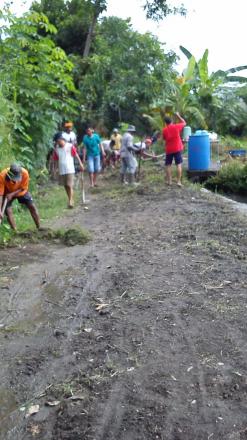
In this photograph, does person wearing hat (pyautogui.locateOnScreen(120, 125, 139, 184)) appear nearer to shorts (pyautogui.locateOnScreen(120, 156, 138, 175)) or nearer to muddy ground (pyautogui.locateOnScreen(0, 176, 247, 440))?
shorts (pyautogui.locateOnScreen(120, 156, 138, 175))

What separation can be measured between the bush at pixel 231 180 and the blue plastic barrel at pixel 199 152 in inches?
16.9

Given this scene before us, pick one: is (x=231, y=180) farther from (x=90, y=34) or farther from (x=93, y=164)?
(x=90, y=34)

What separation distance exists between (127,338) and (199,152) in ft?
31.7

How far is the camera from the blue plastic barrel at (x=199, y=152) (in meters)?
12.9

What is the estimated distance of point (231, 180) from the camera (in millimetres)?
13328

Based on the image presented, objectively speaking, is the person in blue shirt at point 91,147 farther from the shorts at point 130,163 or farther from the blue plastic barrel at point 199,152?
the blue plastic barrel at point 199,152

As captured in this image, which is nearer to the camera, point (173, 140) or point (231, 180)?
point (173, 140)

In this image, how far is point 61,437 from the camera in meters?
3.02

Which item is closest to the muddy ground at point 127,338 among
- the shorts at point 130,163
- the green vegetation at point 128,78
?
the shorts at point 130,163

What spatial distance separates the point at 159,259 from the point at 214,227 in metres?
1.81

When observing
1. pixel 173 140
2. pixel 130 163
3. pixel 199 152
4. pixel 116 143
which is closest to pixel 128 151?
pixel 130 163

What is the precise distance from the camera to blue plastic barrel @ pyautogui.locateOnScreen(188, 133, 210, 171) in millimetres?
12883


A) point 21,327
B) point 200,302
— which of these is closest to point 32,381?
point 21,327

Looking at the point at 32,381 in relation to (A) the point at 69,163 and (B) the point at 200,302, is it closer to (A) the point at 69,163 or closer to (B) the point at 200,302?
(B) the point at 200,302
